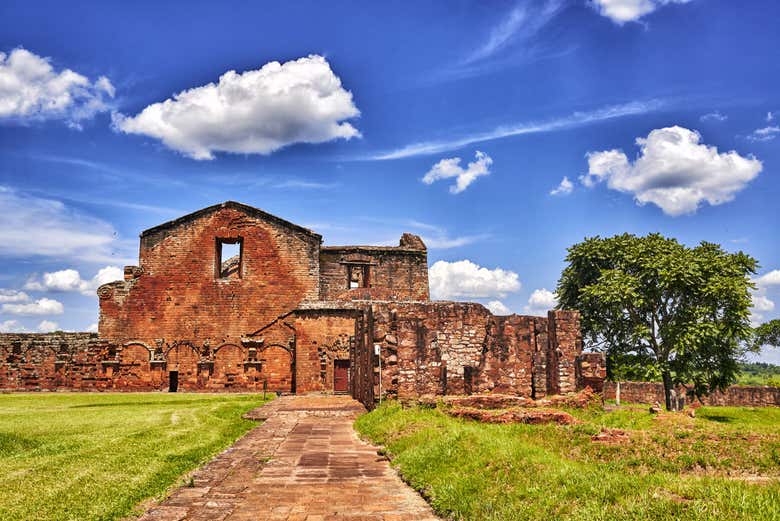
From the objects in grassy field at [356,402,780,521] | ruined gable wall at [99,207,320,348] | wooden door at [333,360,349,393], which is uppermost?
ruined gable wall at [99,207,320,348]

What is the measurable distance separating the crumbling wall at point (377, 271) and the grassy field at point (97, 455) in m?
14.7

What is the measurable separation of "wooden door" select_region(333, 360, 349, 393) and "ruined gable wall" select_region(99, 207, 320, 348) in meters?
4.27

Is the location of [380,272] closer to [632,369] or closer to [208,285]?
[208,285]

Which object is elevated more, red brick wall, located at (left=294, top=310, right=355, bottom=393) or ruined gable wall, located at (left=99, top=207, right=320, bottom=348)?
ruined gable wall, located at (left=99, top=207, right=320, bottom=348)

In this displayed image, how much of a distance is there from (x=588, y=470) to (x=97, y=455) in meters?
6.71

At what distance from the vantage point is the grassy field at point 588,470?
471 centimetres

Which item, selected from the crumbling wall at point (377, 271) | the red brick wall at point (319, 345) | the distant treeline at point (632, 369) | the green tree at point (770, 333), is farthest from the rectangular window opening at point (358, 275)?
the green tree at point (770, 333)

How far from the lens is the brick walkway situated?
18.9 ft

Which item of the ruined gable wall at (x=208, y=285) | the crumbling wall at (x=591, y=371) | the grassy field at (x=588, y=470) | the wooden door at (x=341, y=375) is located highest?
the ruined gable wall at (x=208, y=285)

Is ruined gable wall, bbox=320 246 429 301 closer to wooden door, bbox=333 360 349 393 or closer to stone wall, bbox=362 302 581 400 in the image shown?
wooden door, bbox=333 360 349 393

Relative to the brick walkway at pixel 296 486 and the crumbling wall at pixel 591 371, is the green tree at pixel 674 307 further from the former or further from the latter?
the brick walkway at pixel 296 486

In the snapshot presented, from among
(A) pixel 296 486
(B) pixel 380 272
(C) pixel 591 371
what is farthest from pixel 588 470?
(B) pixel 380 272

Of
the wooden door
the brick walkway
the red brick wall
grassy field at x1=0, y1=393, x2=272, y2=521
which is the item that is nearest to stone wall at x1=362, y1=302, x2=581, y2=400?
the brick walkway

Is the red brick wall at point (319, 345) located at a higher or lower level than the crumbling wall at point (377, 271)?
lower
